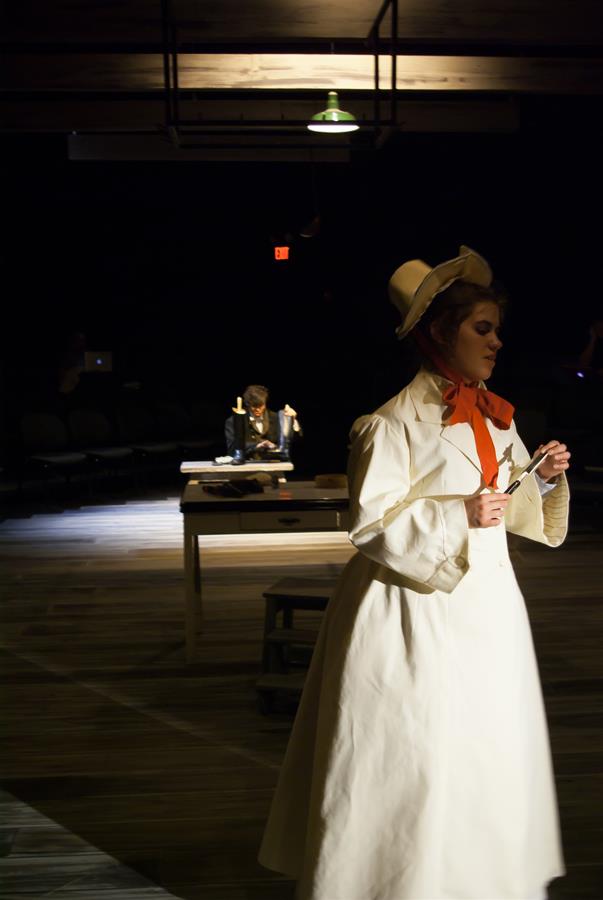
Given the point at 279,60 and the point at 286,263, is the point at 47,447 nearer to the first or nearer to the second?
the point at 286,263

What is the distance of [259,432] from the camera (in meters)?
6.80

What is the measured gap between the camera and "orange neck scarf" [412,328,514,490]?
6.95 feet

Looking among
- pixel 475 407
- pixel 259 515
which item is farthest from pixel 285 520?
pixel 475 407

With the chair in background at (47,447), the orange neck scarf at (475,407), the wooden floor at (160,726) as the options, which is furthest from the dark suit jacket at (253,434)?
the orange neck scarf at (475,407)

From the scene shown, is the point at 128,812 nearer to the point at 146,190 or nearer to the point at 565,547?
the point at 565,547

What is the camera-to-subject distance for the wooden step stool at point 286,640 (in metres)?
3.75

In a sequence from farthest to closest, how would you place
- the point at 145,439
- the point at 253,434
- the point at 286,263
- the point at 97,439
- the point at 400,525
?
1. the point at 286,263
2. the point at 145,439
3. the point at 97,439
4. the point at 253,434
5. the point at 400,525

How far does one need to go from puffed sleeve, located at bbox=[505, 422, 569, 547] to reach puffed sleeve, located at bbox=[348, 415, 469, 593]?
0.33m

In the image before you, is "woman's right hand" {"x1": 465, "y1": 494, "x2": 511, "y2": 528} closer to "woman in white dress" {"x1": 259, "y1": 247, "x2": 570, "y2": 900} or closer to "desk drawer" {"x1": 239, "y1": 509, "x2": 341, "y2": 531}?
"woman in white dress" {"x1": 259, "y1": 247, "x2": 570, "y2": 900}

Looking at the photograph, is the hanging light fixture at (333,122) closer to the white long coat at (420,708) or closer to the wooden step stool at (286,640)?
the wooden step stool at (286,640)

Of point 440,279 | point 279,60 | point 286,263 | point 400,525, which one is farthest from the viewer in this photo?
point 286,263

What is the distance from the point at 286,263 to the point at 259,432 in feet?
20.6

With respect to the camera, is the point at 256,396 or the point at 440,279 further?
the point at 256,396

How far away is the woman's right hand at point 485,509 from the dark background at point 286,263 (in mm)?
8808
